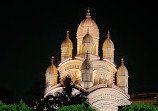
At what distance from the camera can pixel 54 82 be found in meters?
55.7

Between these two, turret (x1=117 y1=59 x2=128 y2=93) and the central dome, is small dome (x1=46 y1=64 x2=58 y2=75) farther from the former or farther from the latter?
turret (x1=117 y1=59 x2=128 y2=93)

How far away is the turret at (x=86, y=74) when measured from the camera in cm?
5138

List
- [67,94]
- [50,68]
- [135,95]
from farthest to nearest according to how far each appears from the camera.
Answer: [50,68] → [135,95] → [67,94]

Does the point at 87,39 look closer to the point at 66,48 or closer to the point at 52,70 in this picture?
the point at 66,48

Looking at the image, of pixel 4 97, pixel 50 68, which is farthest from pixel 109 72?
pixel 4 97

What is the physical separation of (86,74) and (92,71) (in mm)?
796

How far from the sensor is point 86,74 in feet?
168

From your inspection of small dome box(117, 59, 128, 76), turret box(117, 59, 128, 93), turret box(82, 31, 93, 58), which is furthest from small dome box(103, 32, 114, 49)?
turret box(117, 59, 128, 93)

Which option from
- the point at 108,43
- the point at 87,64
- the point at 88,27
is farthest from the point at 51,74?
the point at 108,43

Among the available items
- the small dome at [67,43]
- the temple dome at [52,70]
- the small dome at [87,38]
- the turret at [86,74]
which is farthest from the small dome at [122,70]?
the temple dome at [52,70]

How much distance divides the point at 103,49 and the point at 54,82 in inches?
252

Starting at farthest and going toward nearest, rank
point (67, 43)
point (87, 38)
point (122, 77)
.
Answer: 1. point (67, 43)
2. point (122, 77)
3. point (87, 38)

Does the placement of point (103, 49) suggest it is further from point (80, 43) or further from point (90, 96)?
point (90, 96)

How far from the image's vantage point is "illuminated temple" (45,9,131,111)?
169 ft
